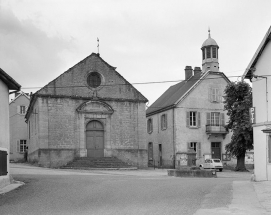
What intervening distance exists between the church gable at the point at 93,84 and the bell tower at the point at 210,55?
10.9 m

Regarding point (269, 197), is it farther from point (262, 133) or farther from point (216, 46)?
point (216, 46)

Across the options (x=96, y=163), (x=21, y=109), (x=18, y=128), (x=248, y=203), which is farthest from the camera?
(x=21, y=109)

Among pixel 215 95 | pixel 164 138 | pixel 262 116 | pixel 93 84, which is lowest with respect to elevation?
pixel 164 138

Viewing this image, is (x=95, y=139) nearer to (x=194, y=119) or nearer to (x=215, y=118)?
(x=194, y=119)

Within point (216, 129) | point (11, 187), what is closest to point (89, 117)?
point (216, 129)

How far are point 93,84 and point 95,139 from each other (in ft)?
15.1

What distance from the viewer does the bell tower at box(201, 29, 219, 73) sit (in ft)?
150

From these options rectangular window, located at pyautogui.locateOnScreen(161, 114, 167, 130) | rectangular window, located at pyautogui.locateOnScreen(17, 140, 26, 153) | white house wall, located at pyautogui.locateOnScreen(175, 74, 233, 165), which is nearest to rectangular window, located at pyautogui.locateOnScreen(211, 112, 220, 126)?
white house wall, located at pyautogui.locateOnScreen(175, 74, 233, 165)

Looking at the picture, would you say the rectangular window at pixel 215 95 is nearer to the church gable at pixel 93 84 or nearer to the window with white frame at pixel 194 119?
the window with white frame at pixel 194 119

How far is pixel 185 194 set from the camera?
48.8 feet

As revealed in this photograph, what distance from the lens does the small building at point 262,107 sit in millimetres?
20203

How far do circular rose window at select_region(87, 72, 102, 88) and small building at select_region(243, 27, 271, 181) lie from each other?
17.7 metres

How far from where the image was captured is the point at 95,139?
36625mm

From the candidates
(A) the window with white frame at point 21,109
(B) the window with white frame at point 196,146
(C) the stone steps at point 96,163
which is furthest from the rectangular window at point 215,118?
(A) the window with white frame at point 21,109
